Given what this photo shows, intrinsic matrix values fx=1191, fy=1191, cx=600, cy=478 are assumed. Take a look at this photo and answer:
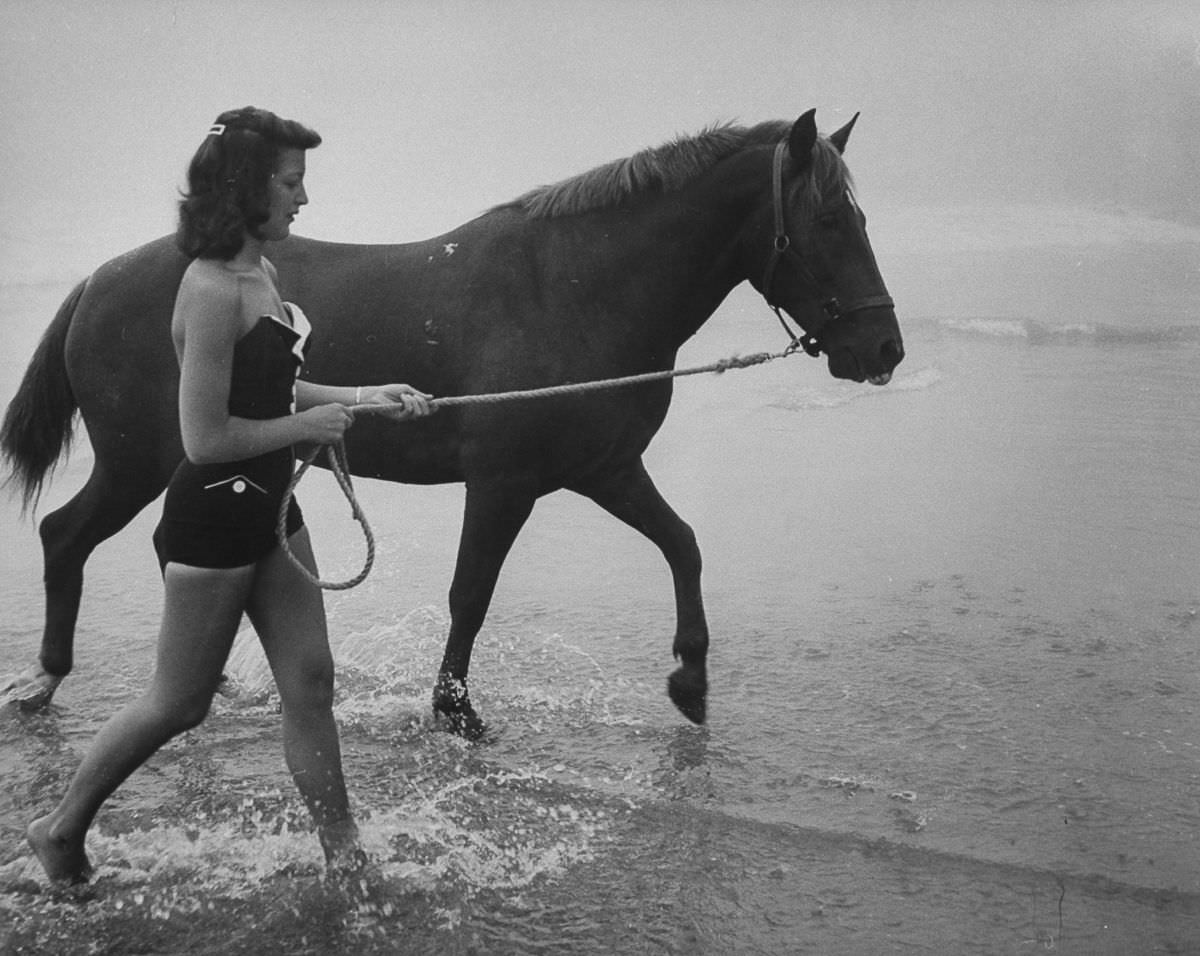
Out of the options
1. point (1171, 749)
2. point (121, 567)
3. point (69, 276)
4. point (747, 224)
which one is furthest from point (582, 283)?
point (69, 276)

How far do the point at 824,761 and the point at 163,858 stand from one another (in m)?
1.77

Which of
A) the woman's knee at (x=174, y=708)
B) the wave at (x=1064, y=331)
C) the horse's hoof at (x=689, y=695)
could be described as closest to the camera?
the woman's knee at (x=174, y=708)

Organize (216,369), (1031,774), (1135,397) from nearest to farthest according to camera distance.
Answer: (216,369)
(1031,774)
(1135,397)

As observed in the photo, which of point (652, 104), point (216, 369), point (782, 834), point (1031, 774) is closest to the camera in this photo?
point (216, 369)

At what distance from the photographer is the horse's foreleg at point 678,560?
371 cm

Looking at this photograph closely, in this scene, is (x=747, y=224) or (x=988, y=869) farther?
(x=747, y=224)

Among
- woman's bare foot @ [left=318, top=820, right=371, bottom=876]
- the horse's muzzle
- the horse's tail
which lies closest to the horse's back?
the horse's tail

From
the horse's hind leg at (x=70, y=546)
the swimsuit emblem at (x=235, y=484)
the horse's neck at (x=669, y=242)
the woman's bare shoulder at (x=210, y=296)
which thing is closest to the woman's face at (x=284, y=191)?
the woman's bare shoulder at (x=210, y=296)

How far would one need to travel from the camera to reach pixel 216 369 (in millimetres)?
2195

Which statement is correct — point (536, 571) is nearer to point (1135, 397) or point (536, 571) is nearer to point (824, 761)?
point (824, 761)

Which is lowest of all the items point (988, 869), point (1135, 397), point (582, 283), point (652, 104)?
point (988, 869)

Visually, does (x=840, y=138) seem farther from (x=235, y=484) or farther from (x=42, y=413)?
(x=42, y=413)

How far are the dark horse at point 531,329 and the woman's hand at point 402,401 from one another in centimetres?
91

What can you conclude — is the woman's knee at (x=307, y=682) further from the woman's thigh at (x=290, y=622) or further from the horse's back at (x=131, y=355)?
the horse's back at (x=131, y=355)
